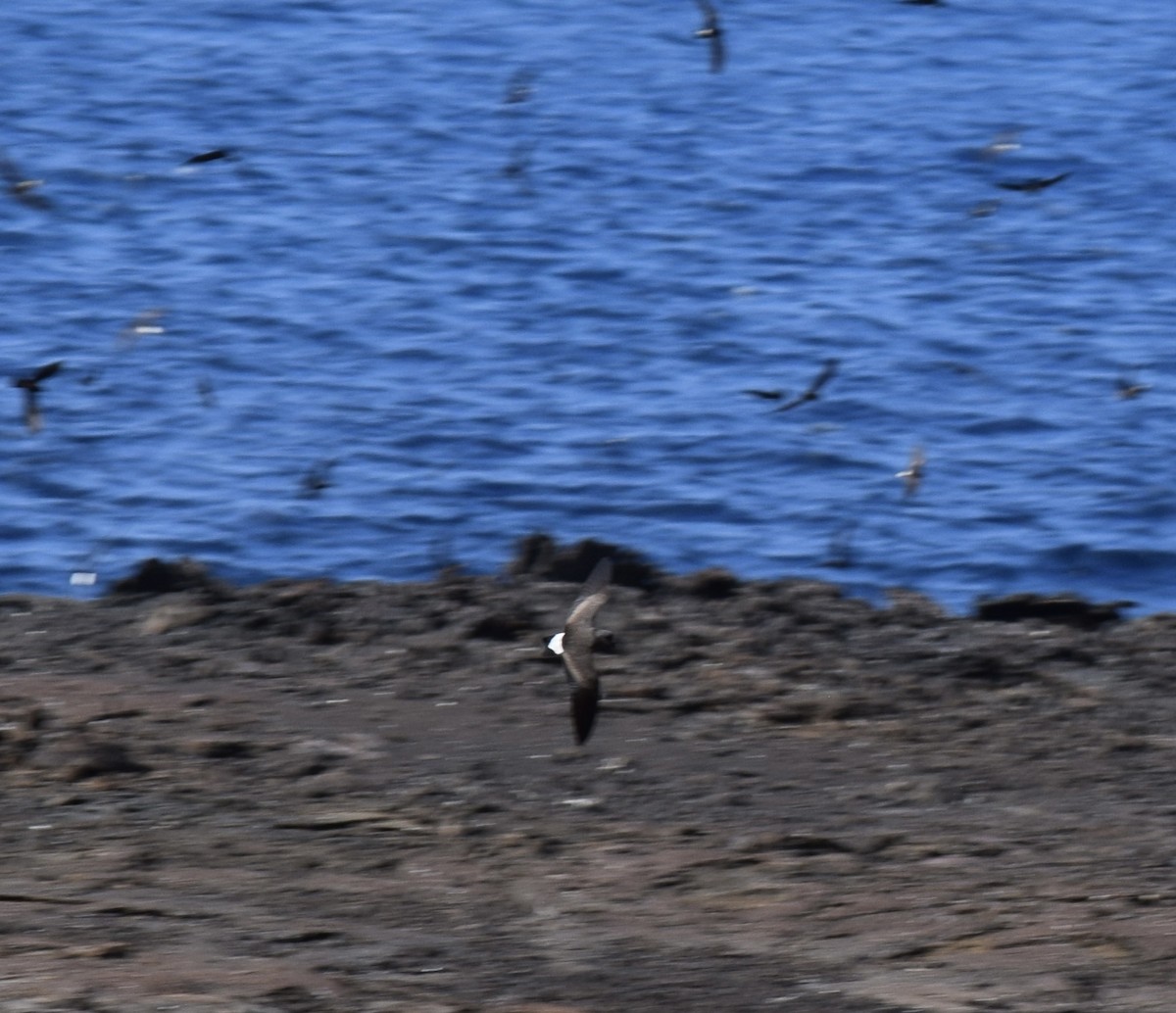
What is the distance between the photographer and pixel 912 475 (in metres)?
15.0

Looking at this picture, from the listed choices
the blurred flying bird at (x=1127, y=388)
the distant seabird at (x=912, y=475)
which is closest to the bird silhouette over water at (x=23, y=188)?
the distant seabird at (x=912, y=475)

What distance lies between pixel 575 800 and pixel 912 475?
23.1ft

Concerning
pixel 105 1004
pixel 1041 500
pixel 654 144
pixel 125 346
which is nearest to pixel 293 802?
pixel 105 1004

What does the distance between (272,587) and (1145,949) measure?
5.94 meters

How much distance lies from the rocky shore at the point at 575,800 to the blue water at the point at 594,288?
3.49 metres

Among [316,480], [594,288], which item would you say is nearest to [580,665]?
[316,480]

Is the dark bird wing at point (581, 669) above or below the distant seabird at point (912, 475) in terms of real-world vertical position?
above

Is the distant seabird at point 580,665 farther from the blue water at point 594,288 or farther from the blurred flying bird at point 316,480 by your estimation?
the blurred flying bird at point 316,480

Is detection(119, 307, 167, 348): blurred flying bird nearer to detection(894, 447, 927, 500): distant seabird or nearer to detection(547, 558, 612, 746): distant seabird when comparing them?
detection(894, 447, 927, 500): distant seabird

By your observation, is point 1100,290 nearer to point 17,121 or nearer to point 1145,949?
point 17,121

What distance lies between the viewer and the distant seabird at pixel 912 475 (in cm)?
1493

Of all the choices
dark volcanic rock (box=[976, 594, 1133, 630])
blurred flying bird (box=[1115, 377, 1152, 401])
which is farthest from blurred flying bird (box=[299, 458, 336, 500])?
dark volcanic rock (box=[976, 594, 1133, 630])

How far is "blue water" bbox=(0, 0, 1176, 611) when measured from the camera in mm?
16219

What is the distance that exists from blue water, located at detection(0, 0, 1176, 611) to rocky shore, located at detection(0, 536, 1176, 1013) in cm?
349
